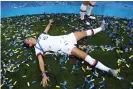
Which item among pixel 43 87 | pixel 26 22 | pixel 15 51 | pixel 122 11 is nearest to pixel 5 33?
pixel 26 22

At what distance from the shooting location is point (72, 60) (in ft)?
21.0

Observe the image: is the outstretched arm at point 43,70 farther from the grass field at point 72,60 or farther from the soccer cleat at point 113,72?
the soccer cleat at point 113,72

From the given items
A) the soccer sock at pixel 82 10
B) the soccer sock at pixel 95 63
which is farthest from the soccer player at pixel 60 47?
the soccer sock at pixel 82 10

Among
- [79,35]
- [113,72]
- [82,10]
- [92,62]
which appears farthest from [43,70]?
[82,10]

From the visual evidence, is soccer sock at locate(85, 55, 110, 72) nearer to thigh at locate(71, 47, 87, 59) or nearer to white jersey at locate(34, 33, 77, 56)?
thigh at locate(71, 47, 87, 59)

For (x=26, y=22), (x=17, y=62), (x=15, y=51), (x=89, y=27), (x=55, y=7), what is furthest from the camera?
(x=55, y=7)

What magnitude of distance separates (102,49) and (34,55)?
2.01 meters

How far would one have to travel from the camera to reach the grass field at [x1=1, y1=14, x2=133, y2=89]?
5660 mm

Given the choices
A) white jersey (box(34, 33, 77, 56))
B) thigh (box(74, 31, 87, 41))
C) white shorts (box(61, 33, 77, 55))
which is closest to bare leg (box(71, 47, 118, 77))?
white shorts (box(61, 33, 77, 55))

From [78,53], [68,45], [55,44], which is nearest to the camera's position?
[78,53]

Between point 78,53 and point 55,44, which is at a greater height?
point 55,44

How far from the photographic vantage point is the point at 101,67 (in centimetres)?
582

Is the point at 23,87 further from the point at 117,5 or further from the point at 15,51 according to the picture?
the point at 117,5

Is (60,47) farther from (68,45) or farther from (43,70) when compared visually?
(43,70)
